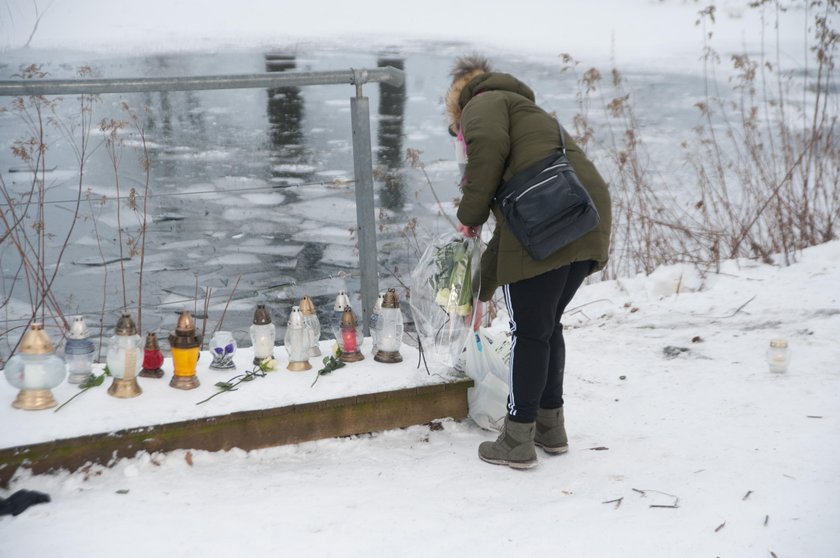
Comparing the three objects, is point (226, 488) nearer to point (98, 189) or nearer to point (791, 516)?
point (791, 516)

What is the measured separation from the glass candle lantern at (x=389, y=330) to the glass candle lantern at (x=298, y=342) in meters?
0.29

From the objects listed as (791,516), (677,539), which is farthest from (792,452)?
(677,539)

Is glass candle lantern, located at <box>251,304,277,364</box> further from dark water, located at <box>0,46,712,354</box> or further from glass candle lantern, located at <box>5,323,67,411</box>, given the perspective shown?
glass candle lantern, located at <box>5,323,67,411</box>

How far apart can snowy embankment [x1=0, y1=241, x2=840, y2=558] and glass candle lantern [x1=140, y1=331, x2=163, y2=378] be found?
0.32 m

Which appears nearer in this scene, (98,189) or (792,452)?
(792,452)

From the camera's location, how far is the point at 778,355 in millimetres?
4023

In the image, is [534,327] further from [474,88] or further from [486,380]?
[474,88]

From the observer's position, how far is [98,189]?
7586mm

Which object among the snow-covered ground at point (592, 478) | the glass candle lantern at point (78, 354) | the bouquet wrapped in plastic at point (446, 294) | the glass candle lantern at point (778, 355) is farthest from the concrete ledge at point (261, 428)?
the glass candle lantern at point (778, 355)

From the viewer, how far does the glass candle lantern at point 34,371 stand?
3.02 metres

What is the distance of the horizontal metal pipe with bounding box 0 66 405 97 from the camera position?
337cm

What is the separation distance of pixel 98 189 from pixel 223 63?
585cm

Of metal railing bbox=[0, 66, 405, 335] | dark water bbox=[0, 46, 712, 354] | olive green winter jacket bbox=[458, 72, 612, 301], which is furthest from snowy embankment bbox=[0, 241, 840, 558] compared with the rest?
dark water bbox=[0, 46, 712, 354]

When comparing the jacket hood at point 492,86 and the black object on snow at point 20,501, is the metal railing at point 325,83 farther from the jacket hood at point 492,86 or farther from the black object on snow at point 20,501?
the black object on snow at point 20,501
